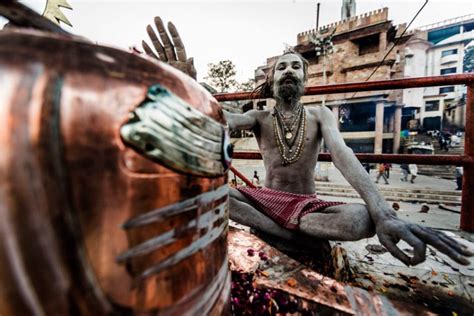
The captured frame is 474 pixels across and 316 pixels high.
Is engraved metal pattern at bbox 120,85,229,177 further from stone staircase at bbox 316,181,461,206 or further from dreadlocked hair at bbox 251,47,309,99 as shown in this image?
stone staircase at bbox 316,181,461,206

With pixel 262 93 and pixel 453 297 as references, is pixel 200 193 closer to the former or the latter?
pixel 453 297

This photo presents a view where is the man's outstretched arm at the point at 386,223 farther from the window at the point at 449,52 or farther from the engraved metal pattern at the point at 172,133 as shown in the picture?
the window at the point at 449,52

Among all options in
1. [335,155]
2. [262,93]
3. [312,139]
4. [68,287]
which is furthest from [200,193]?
[262,93]

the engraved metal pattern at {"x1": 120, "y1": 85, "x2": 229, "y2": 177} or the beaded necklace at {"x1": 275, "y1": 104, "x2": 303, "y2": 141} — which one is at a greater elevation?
the beaded necklace at {"x1": 275, "y1": 104, "x2": 303, "y2": 141}

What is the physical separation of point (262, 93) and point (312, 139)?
56cm

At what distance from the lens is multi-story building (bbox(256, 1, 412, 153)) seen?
1541 cm

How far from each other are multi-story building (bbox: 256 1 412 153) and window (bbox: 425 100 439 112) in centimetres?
1767

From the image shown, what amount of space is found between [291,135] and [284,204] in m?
0.47

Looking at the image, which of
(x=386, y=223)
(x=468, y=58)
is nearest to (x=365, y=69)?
(x=386, y=223)

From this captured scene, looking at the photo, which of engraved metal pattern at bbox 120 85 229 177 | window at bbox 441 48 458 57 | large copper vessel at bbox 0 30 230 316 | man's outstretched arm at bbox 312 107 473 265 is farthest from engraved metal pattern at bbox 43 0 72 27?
window at bbox 441 48 458 57

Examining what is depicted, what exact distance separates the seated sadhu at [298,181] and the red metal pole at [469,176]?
99 cm

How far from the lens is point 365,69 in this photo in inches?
621

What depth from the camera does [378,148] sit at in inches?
659

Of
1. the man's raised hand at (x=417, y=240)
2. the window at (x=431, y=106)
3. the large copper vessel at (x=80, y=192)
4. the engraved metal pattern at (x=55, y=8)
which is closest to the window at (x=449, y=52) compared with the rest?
the window at (x=431, y=106)
